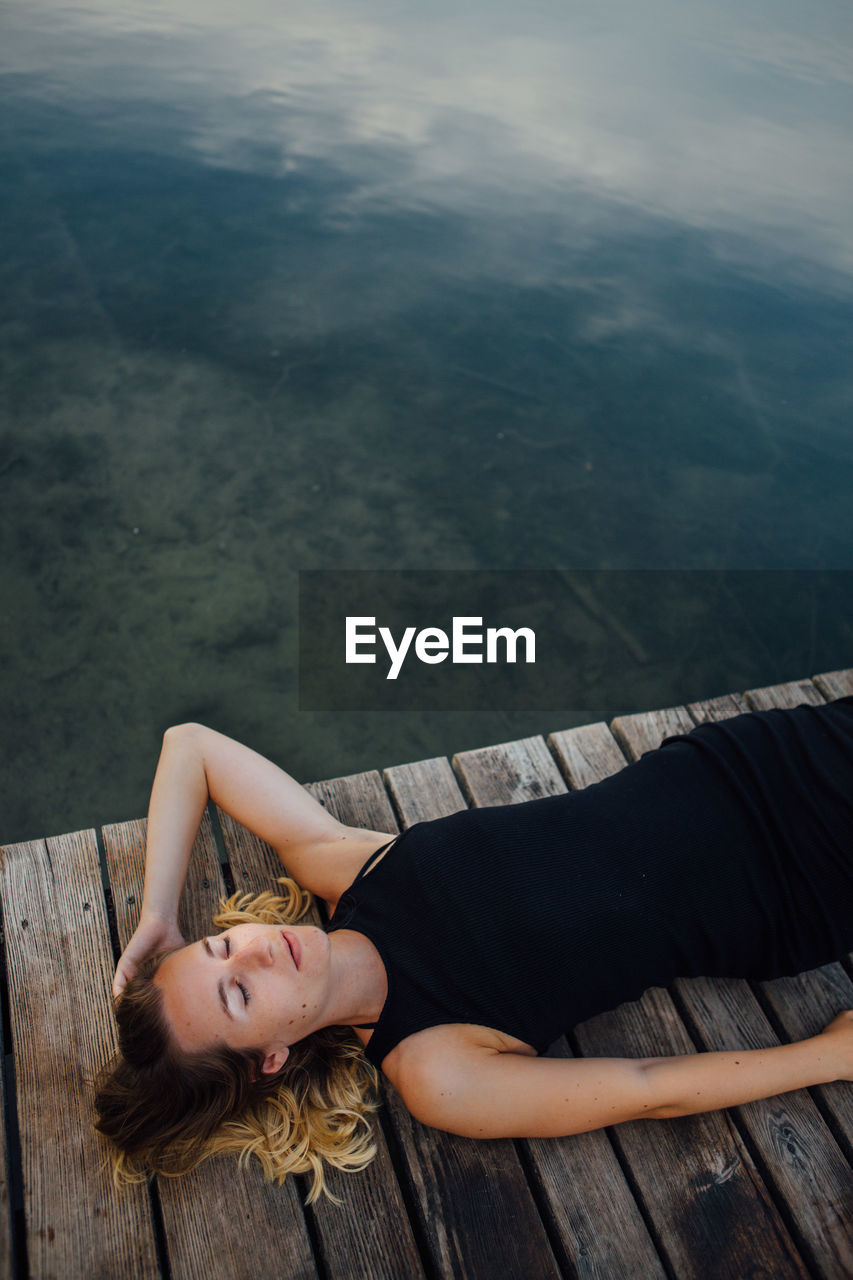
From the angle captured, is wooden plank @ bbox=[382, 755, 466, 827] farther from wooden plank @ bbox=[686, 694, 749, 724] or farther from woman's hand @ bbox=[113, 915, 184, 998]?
wooden plank @ bbox=[686, 694, 749, 724]

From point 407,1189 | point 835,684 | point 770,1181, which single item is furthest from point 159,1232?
point 835,684

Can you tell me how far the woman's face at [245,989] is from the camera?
173 centimetres

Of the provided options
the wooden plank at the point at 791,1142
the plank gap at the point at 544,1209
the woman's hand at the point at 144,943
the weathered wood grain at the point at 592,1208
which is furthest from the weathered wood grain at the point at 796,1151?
the woman's hand at the point at 144,943

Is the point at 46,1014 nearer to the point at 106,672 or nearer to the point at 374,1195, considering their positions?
the point at 374,1195

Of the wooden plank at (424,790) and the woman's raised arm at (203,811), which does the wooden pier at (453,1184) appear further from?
the wooden plank at (424,790)

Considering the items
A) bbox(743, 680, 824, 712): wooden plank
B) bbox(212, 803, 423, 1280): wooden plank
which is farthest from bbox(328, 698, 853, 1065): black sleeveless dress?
bbox(743, 680, 824, 712): wooden plank

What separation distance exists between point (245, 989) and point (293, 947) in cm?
12

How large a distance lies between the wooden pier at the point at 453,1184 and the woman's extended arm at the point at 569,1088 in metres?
0.14

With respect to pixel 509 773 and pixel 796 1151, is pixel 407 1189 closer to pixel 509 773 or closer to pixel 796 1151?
pixel 796 1151

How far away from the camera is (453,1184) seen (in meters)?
1.84

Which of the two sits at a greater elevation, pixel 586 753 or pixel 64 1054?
pixel 586 753

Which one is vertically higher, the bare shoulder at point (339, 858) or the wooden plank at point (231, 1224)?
the bare shoulder at point (339, 858)

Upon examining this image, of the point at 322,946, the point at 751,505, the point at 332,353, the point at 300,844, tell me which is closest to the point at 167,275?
the point at 332,353

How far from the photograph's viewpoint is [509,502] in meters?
4.13
